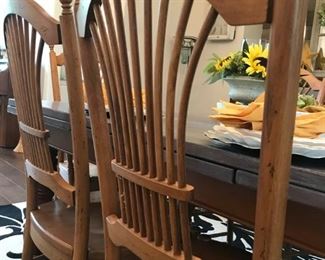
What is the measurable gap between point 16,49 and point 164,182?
676 mm

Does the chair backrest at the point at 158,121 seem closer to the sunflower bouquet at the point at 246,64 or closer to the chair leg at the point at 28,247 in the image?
the chair leg at the point at 28,247

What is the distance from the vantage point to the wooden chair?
99 cm

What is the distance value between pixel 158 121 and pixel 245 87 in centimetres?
A: 79

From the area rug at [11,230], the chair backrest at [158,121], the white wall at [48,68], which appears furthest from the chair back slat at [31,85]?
the white wall at [48,68]

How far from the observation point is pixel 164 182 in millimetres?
697

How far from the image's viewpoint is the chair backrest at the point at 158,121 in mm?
493

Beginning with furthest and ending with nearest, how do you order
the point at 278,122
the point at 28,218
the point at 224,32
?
the point at 224,32, the point at 28,218, the point at 278,122

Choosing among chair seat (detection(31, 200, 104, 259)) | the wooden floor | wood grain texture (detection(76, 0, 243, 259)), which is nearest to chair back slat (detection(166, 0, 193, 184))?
wood grain texture (detection(76, 0, 243, 259))

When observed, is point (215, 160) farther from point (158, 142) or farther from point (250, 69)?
point (250, 69)

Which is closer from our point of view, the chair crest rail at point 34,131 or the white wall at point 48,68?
the chair crest rail at point 34,131

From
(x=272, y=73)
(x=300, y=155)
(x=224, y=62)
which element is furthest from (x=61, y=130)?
(x=272, y=73)

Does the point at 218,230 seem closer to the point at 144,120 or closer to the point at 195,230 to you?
the point at 195,230

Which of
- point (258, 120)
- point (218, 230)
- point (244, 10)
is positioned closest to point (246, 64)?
point (258, 120)

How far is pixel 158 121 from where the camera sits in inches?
26.7
